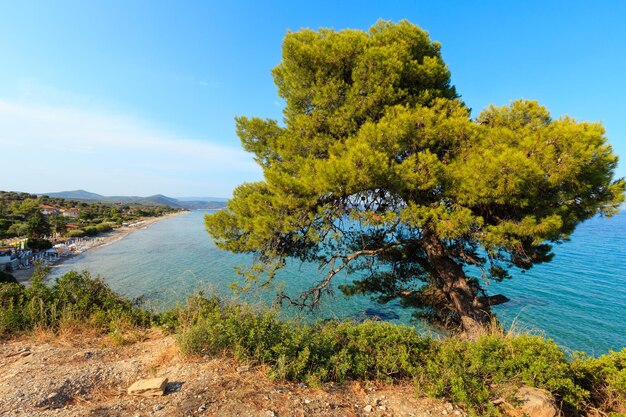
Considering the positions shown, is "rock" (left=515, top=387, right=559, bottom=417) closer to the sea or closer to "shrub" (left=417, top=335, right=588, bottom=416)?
"shrub" (left=417, top=335, right=588, bottom=416)

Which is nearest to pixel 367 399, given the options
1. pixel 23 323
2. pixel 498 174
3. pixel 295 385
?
pixel 295 385

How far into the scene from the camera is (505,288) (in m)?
19.1

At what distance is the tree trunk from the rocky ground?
359 cm

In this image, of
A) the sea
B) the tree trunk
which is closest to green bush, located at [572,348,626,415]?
the sea

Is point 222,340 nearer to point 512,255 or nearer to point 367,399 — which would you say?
point 367,399

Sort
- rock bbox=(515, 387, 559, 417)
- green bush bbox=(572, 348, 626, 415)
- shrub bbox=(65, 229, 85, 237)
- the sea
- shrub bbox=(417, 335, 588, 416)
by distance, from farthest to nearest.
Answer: shrub bbox=(65, 229, 85, 237), the sea, green bush bbox=(572, 348, 626, 415), shrub bbox=(417, 335, 588, 416), rock bbox=(515, 387, 559, 417)

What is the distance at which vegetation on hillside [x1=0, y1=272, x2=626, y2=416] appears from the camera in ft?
10.5

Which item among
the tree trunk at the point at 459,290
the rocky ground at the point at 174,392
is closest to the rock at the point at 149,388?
the rocky ground at the point at 174,392

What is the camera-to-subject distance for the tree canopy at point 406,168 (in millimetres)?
4812

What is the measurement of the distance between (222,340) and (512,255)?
5.97 meters

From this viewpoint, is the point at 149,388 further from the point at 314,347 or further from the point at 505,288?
the point at 505,288

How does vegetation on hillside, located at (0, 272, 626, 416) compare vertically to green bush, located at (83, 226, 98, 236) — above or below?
above

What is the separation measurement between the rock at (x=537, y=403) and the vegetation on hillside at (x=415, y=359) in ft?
0.35

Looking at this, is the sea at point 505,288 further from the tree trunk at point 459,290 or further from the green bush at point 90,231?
the green bush at point 90,231
